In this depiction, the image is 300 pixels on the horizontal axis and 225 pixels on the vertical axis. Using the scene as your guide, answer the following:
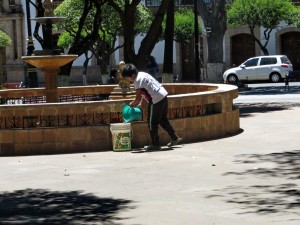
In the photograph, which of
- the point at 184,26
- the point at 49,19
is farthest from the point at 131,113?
the point at 184,26

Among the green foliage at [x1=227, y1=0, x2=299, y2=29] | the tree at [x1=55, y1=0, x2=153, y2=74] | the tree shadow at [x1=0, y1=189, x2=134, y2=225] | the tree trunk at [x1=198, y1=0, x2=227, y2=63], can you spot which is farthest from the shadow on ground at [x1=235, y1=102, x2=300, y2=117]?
the green foliage at [x1=227, y1=0, x2=299, y2=29]

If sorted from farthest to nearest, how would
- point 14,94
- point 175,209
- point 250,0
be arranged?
point 250,0
point 14,94
point 175,209

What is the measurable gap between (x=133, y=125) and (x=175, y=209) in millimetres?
5766

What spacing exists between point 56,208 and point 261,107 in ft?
51.1

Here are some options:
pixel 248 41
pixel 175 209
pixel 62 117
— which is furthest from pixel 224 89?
pixel 248 41

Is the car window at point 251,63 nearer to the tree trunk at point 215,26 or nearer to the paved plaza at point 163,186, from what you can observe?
the tree trunk at point 215,26

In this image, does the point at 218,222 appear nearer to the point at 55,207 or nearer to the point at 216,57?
the point at 55,207

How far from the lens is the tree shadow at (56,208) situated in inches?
331

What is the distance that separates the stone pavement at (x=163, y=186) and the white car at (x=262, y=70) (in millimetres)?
26812

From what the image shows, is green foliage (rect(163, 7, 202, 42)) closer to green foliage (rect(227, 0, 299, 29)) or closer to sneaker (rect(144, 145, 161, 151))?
green foliage (rect(227, 0, 299, 29))

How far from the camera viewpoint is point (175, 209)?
866cm

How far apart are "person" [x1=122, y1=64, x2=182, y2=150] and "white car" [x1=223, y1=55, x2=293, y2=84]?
27812 millimetres

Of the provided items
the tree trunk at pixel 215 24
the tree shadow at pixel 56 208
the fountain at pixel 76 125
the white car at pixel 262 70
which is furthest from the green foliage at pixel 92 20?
the tree shadow at pixel 56 208

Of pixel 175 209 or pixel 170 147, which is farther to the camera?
pixel 170 147
